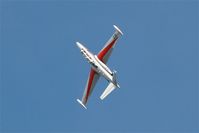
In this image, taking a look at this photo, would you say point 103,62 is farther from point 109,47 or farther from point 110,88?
point 110,88

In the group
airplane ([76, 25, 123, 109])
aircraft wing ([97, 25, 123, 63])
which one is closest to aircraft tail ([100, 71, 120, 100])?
airplane ([76, 25, 123, 109])

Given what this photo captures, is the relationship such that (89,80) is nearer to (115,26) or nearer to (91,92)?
(91,92)

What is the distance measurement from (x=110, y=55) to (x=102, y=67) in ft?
7.94

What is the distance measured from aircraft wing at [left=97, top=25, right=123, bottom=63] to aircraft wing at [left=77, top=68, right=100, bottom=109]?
102 inches

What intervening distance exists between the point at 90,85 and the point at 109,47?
267 inches

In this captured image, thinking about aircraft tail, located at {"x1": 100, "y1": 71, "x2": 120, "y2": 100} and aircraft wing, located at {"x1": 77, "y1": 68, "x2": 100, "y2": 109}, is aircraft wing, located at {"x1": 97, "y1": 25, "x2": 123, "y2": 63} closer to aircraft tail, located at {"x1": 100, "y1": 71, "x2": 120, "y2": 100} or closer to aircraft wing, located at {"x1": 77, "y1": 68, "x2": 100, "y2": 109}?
aircraft wing, located at {"x1": 77, "y1": 68, "x2": 100, "y2": 109}

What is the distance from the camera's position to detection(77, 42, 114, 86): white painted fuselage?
100m

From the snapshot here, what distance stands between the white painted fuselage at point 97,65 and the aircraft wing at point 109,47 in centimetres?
83

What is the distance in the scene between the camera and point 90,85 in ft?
346

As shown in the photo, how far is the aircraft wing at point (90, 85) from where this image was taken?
103688 millimetres

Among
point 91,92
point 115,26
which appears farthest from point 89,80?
point 115,26

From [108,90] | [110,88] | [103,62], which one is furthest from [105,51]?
[108,90]

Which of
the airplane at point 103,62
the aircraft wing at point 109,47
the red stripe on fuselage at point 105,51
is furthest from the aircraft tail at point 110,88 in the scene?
the red stripe on fuselage at point 105,51

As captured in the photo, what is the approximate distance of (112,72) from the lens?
328ft
